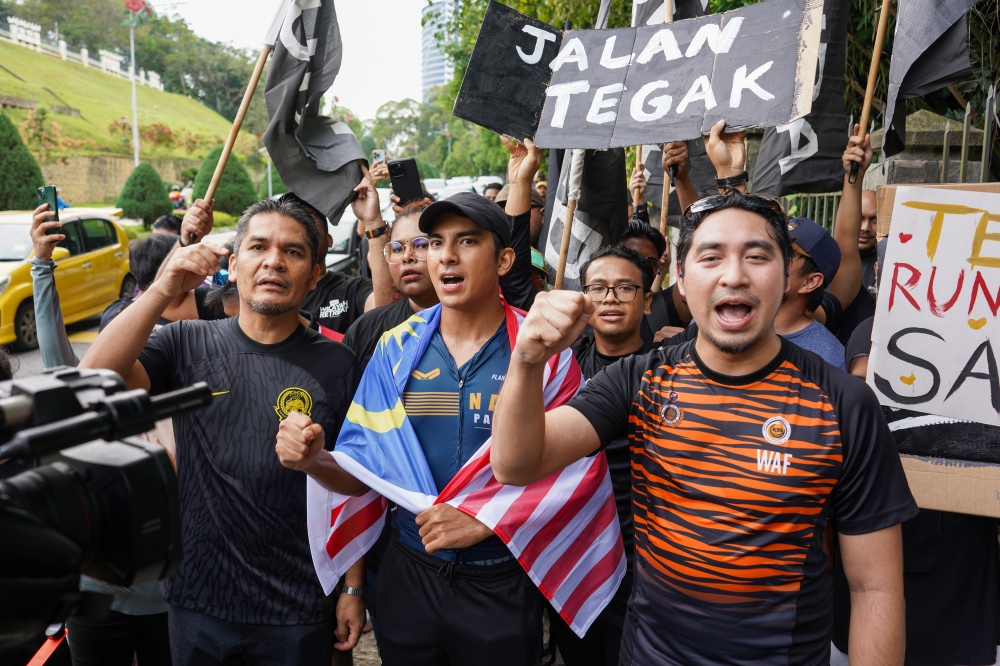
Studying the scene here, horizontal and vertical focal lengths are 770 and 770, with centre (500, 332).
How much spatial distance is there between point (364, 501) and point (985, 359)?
208 centimetres

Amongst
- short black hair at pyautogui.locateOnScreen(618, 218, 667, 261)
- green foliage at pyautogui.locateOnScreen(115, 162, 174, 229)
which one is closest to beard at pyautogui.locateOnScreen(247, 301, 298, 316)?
short black hair at pyautogui.locateOnScreen(618, 218, 667, 261)

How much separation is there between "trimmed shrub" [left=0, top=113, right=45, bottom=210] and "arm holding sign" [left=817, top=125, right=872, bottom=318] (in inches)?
964

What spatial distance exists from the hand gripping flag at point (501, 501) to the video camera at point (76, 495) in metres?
1.24

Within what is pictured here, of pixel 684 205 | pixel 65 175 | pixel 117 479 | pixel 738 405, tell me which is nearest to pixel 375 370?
pixel 738 405

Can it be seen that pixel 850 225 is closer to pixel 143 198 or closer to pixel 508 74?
pixel 508 74

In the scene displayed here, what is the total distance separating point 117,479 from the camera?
1213 millimetres

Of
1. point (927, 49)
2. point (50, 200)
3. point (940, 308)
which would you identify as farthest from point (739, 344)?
point (50, 200)

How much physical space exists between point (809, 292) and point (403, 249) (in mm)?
1826

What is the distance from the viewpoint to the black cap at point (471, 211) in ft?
8.93

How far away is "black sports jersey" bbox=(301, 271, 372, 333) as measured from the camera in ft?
14.0

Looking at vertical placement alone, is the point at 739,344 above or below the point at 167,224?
below

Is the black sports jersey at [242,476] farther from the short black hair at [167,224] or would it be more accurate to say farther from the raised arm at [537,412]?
the short black hair at [167,224]

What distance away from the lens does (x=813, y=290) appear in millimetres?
2924

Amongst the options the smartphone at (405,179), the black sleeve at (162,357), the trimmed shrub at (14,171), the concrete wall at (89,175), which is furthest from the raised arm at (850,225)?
the concrete wall at (89,175)
